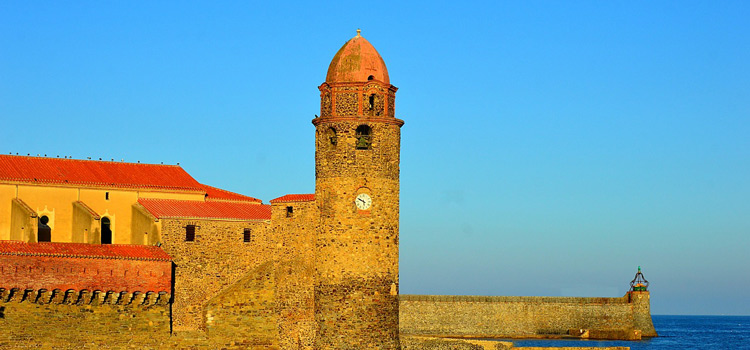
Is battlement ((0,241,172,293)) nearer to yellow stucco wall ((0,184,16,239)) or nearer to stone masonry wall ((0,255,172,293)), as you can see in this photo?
stone masonry wall ((0,255,172,293))

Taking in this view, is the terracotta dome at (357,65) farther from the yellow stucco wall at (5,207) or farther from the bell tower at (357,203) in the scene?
the yellow stucco wall at (5,207)

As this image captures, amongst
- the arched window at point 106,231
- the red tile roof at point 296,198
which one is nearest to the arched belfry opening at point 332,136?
the red tile roof at point 296,198

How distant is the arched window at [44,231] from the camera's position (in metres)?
40.2

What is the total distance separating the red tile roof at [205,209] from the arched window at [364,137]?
17.1ft

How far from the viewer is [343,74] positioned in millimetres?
39094

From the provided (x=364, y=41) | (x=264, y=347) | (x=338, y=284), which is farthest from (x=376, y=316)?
(x=364, y=41)

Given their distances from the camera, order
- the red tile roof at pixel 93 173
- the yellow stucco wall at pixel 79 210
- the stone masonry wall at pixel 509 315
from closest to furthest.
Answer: the yellow stucco wall at pixel 79 210 < the red tile roof at pixel 93 173 < the stone masonry wall at pixel 509 315

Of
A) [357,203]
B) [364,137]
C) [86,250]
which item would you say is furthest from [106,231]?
[364,137]

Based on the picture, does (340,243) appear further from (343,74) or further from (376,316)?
(343,74)

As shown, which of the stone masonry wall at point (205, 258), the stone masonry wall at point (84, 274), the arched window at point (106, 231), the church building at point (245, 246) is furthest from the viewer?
the arched window at point (106, 231)

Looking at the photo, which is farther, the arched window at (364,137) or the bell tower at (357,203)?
the arched window at (364,137)

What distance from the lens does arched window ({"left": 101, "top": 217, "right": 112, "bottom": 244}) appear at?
41.7m

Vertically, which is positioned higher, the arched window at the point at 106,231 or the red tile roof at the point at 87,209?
the red tile roof at the point at 87,209

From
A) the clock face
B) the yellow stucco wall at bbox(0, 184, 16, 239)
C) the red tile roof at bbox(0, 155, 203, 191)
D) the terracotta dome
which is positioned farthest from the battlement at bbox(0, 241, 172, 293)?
the terracotta dome
